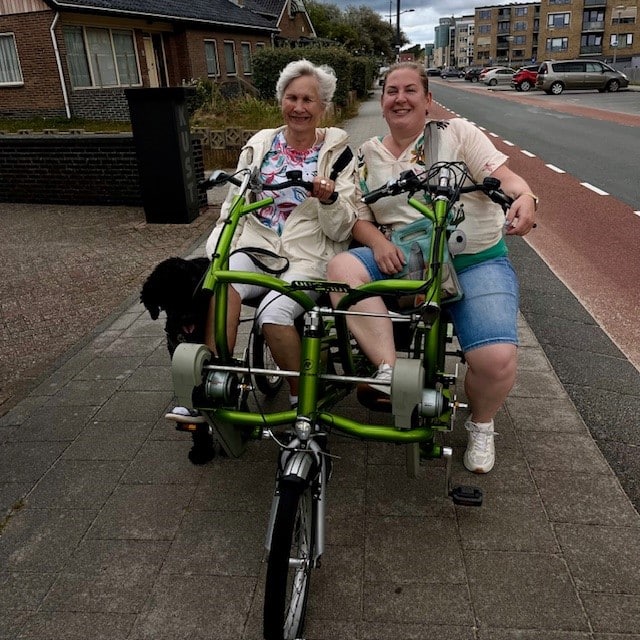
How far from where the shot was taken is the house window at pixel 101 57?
863 inches

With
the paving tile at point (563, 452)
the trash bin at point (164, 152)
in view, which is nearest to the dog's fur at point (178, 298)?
the paving tile at point (563, 452)

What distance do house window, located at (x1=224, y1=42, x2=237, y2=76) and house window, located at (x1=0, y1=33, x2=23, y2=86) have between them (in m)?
11.8

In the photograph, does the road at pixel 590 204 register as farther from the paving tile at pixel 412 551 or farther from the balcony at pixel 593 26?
the balcony at pixel 593 26

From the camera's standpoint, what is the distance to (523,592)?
90.8 inches

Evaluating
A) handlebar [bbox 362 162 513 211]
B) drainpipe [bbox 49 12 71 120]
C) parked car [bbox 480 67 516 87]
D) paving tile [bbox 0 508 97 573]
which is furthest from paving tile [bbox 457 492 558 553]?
parked car [bbox 480 67 516 87]

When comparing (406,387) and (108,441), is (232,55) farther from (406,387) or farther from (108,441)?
(406,387)

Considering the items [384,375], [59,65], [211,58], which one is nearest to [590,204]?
[384,375]

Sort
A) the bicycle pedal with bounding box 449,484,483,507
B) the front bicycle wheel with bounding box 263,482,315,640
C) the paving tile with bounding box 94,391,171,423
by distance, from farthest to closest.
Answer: the paving tile with bounding box 94,391,171,423 → the bicycle pedal with bounding box 449,484,483,507 → the front bicycle wheel with bounding box 263,482,315,640

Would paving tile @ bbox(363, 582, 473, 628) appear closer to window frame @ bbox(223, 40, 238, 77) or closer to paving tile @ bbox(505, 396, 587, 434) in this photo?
paving tile @ bbox(505, 396, 587, 434)

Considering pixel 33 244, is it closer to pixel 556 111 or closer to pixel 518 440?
pixel 518 440

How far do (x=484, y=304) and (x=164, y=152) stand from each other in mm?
6128

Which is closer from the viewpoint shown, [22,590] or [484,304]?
[22,590]

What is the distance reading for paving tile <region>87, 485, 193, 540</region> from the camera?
2.70 metres


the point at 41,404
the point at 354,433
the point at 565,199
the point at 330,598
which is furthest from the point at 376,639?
the point at 565,199
